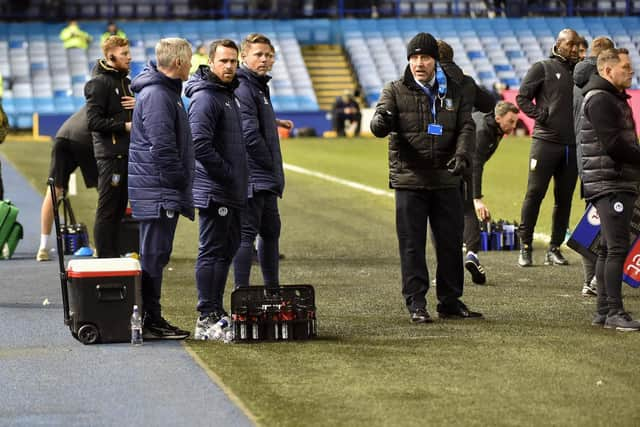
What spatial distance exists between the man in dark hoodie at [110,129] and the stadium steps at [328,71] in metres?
39.5

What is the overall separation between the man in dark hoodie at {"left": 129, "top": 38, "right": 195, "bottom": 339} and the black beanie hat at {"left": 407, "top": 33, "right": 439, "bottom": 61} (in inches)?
63.2

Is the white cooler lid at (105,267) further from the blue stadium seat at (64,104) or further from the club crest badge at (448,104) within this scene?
the blue stadium seat at (64,104)

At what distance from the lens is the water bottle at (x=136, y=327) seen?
884cm

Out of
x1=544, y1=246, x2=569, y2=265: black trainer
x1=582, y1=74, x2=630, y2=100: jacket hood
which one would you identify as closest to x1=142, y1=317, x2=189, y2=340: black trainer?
x1=582, y1=74, x2=630, y2=100: jacket hood

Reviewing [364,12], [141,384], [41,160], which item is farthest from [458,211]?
[364,12]

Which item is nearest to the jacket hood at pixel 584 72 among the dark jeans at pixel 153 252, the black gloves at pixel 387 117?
the black gloves at pixel 387 117

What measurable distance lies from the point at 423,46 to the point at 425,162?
807mm

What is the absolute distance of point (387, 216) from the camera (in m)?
19.2

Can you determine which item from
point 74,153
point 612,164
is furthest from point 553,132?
point 74,153

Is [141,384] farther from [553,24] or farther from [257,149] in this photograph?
[553,24]

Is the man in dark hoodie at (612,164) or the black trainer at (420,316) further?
the black trainer at (420,316)

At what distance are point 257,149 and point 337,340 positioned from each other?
1565 mm

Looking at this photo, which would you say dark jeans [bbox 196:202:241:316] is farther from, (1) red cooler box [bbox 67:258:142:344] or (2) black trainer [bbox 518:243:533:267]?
(2) black trainer [bbox 518:243:533:267]

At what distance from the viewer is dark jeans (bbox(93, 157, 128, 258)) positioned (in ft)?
38.2
